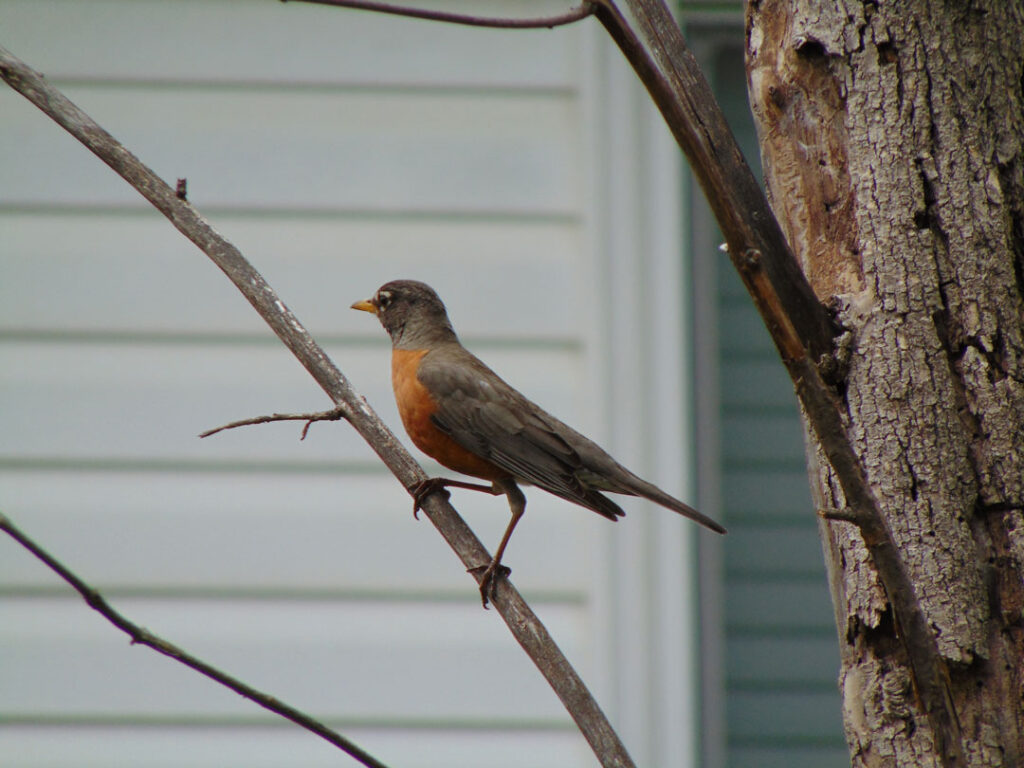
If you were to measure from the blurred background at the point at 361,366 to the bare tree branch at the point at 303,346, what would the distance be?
173cm

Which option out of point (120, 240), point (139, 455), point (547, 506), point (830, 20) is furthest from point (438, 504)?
point (120, 240)

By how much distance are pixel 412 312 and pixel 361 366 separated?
0.41m

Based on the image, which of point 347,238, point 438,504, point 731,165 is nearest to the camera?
point 731,165

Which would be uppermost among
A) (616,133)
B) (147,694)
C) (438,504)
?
(616,133)

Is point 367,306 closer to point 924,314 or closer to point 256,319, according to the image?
point 256,319

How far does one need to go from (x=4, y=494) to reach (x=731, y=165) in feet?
9.50

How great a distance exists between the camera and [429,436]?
2.97m

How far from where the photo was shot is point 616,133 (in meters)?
3.78

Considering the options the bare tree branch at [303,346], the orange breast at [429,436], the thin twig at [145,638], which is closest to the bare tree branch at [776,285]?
the bare tree branch at [303,346]

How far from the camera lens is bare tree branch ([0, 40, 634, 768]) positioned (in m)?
1.52

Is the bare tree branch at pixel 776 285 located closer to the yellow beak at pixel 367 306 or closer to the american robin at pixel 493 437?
the american robin at pixel 493 437

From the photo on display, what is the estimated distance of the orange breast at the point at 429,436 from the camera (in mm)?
2957

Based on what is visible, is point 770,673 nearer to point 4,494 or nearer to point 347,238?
point 347,238

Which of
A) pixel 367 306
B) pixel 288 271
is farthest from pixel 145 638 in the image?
pixel 288 271
